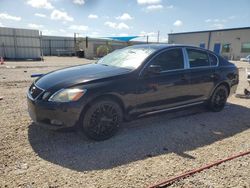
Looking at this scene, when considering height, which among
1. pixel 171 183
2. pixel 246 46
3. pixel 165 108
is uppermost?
pixel 246 46

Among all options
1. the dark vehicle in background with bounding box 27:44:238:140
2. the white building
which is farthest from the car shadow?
A: the white building

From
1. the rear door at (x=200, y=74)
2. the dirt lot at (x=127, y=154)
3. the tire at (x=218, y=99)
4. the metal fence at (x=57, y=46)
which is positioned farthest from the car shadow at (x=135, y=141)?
the metal fence at (x=57, y=46)

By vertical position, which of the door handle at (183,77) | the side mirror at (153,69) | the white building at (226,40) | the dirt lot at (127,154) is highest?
the white building at (226,40)

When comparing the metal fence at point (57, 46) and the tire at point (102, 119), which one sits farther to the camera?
the metal fence at point (57, 46)

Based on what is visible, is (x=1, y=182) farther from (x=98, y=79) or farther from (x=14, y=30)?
(x=14, y=30)

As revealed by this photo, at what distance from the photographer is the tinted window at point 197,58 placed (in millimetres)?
4942

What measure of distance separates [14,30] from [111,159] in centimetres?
2358

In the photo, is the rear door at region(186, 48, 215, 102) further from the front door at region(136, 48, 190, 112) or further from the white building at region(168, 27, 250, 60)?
the white building at region(168, 27, 250, 60)

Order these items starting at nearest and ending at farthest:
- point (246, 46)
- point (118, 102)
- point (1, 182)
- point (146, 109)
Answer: point (1, 182)
point (118, 102)
point (146, 109)
point (246, 46)

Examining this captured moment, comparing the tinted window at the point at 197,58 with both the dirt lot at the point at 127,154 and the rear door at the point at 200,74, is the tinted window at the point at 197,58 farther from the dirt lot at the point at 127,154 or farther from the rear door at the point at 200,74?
the dirt lot at the point at 127,154

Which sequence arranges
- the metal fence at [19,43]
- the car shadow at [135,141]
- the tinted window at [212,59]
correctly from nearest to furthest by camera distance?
the car shadow at [135,141] → the tinted window at [212,59] → the metal fence at [19,43]

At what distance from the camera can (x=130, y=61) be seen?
435 centimetres

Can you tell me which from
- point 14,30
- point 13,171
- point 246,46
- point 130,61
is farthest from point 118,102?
point 246,46

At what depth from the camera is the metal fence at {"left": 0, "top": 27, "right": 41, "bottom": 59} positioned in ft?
73.4
